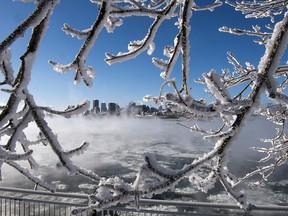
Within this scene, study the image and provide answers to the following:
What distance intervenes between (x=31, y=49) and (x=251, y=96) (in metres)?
1.16

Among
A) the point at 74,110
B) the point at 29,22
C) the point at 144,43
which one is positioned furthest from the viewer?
the point at 144,43

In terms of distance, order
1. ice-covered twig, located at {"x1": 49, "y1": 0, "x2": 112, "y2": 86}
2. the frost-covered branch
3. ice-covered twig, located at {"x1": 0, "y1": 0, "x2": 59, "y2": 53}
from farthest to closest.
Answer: ice-covered twig, located at {"x1": 49, "y1": 0, "x2": 112, "y2": 86}, the frost-covered branch, ice-covered twig, located at {"x1": 0, "y1": 0, "x2": 59, "y2": 53}

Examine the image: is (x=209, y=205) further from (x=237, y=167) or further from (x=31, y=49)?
(x=237, y=167)

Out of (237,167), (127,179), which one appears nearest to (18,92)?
(127,179)

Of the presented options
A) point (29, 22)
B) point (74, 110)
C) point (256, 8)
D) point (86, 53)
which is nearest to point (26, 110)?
point (74, 110)

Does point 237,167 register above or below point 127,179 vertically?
above

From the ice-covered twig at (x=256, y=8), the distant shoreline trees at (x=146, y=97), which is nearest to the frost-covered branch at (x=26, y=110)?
the distant shoreline trees at (x=146, y=97)

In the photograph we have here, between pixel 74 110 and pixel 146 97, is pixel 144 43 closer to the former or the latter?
pixel 146 97

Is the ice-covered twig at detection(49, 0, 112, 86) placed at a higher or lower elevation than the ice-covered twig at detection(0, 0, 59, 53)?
higher

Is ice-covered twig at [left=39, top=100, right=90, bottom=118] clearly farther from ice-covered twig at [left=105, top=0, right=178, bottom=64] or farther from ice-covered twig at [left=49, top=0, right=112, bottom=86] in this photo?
ice-covered twig at [left=105, top=0, right=178, bottom=64]

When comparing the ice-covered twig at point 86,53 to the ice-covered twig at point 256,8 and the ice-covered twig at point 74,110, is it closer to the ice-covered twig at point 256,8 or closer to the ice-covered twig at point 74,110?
the ice-covered twig at point 74,110

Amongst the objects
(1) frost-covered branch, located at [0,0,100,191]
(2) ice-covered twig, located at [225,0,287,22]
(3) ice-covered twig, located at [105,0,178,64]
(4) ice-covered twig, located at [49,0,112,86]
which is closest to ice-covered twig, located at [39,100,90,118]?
(1) frost-covered branch, located at [0,0,100,191]

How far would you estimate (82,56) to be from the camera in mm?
1906

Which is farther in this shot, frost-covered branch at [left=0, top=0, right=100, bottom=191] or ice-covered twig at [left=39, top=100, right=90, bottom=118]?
ice-covered twig at [left=39, top=100, right=90, bottom=118]
